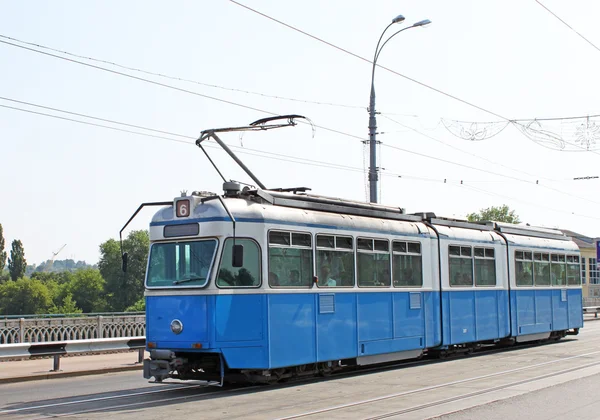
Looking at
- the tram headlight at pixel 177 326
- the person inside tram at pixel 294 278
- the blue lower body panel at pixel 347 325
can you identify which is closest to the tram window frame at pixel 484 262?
the blue lower body panel at pixel 347 325

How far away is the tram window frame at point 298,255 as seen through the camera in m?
13.7

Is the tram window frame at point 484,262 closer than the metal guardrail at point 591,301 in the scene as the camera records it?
Yes

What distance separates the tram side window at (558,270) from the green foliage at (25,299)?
390ft

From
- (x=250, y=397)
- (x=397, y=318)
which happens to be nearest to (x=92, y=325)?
(x=397, y=318)

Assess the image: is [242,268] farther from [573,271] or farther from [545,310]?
[573,271]

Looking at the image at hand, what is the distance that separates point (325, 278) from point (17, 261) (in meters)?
158

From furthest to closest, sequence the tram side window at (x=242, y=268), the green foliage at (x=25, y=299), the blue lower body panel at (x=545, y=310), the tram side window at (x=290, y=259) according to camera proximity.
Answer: the green foliage at (x=25, y=299) < the blue lower body panel at (x=545, y=310) < the tram side window at (x=290, y=259) < the tram side window at (x=242, y=268)

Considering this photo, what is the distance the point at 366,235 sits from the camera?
16.1m

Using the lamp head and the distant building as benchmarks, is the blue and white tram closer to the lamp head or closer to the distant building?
the lamp head

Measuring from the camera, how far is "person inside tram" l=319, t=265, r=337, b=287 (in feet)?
48.5

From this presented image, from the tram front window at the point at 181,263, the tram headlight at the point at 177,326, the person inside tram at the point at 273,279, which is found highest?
the tram front window at the point at 181,263

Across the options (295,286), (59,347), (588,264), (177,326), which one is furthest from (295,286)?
(588,264)

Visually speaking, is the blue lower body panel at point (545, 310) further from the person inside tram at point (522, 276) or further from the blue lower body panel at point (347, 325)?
the blue lower body panel at point (347, 325)

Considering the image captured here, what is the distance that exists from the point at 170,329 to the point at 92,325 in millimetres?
9907
